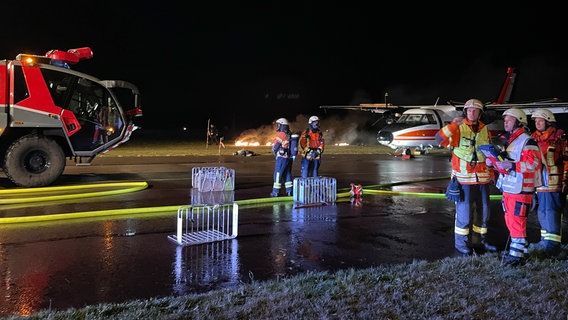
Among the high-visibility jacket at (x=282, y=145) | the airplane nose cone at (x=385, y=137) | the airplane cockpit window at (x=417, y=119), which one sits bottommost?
the high-visibility jacket at (x=282, y=145)

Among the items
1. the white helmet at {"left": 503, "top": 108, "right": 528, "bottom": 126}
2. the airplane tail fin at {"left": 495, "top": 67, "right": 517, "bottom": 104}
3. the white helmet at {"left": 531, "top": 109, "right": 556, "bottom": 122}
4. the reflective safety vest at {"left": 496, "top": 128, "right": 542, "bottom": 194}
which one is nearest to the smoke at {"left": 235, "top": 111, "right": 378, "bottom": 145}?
the airplane tail fin at {"left": 495, "top": 67, "right": 517, "bottom": 104}

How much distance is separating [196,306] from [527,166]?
395cm

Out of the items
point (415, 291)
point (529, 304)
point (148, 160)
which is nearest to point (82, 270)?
point (415, 291)

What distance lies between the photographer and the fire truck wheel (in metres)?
10.7

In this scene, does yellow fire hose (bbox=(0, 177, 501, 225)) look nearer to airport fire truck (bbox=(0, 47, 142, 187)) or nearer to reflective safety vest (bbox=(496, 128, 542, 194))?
airport fire truck (bbox=(0, 47, 142, 187))

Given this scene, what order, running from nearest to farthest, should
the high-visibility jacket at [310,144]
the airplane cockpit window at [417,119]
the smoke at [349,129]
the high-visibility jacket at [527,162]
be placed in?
1. the high-visibility jacket at [527,162]
2. the high-visibility jacket at [310,144]
3. the airplane cockpit window at [417,119]
4. the smoke at [349,129]

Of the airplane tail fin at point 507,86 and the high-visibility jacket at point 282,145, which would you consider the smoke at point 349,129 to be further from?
the high-visibility jacket at point 282,145

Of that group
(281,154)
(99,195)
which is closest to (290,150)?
(281,154)

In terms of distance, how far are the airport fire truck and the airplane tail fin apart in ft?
92.6

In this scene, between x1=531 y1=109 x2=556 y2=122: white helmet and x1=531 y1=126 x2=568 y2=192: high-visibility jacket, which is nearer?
x1=531 y1=126 x2=568 y2=192: high-visibility jacket

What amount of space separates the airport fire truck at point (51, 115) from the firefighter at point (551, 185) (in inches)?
375

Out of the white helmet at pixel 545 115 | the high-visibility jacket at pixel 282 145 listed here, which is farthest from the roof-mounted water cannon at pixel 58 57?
the white helmet at pixel 545 115

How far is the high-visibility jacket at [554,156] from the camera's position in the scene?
6.23m

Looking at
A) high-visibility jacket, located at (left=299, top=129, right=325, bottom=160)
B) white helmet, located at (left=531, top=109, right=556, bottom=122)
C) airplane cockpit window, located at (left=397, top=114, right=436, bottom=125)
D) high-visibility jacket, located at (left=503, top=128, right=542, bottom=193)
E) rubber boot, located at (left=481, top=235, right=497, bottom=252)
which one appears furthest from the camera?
airplane cockpit window, located at (left=397, top=114, right=436, bottom=125)
